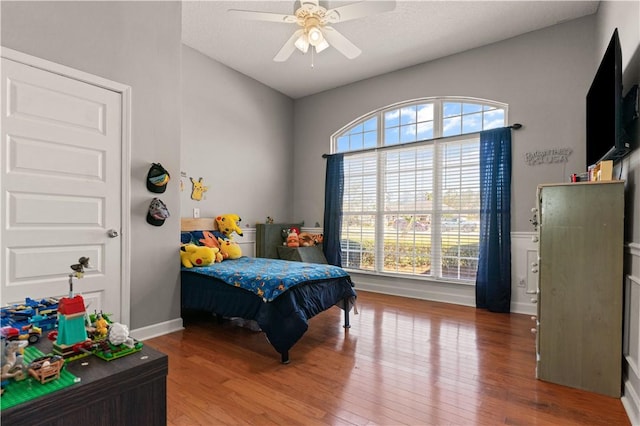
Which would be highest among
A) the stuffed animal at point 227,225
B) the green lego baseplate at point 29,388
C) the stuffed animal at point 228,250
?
the stuffed animal at point 227,225

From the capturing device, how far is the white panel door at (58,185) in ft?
6.67

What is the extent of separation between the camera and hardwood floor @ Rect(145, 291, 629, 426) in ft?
5.52

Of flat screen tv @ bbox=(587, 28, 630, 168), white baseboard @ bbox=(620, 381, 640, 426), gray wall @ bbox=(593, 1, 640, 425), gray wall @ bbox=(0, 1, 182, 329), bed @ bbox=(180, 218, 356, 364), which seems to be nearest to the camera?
white baseboard @ bbox=(620, 381, 640, 426)

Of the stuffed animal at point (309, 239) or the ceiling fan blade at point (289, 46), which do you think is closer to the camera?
the ceiling fan blade at point (289, 46)

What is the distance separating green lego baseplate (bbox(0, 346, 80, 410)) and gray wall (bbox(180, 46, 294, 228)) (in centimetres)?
332

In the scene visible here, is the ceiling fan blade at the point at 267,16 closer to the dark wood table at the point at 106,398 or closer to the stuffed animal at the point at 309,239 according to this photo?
the dark wood table at the point at 106,398

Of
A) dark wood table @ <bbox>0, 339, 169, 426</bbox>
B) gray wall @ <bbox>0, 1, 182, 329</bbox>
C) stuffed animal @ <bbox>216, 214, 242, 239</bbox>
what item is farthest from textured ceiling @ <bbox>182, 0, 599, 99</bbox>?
dark wood table @ <bbox>0, 339, 169, 426</bbox>

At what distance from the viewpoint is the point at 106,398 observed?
659 mm

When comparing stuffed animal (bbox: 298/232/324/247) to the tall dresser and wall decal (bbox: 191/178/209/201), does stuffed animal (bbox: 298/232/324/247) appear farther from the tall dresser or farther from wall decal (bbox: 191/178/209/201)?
the tall dresser

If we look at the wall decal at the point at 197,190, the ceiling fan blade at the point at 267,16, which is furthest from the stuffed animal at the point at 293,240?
the ceiling fan blade at the point at 267,16

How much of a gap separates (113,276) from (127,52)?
1.80 metres

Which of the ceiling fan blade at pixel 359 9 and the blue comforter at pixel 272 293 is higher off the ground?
the ceiling fan blade at pixel 359 9

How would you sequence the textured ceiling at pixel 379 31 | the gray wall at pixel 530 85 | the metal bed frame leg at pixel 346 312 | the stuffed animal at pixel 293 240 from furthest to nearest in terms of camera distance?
1. the stuffed animal at pixel 293 240
2. the gray wall at pixel 530 85
3. the textured ceiling at pixel 379 31
4. the metal bed frame leg at pixel 346 312

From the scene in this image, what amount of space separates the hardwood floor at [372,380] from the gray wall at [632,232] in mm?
159
